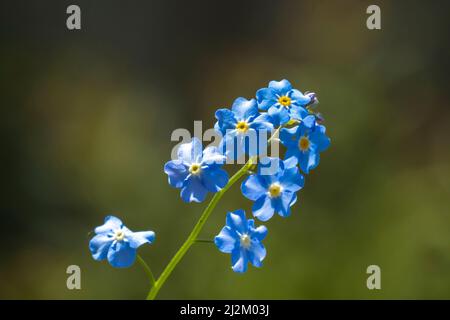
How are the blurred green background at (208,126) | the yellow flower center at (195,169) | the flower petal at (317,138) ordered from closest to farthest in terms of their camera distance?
the yellow flower center at (195,169) < the flower petal at (317,138) < the blurred green background at (208,126)

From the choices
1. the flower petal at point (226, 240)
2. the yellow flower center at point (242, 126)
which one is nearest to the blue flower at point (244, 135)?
the yellow flower center at point (242, 126)

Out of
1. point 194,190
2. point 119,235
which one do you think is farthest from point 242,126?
point 119,235

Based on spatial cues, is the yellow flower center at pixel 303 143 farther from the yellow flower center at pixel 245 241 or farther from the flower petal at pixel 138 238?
the flower petal at pixel 138 238

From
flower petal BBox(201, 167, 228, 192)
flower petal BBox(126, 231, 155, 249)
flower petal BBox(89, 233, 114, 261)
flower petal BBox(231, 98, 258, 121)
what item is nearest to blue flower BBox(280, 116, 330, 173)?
flower petal BBox(231, 98, 258, 121)

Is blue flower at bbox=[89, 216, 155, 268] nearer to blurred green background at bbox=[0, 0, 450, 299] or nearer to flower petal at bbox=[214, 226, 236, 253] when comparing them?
flower petal at bbox=[214, 226, 236, 253]

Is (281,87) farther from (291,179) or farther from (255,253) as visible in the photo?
(255,253)

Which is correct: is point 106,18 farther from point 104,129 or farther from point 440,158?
point 440,158
